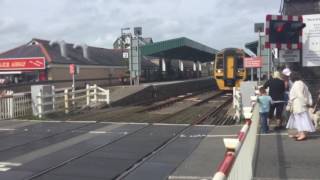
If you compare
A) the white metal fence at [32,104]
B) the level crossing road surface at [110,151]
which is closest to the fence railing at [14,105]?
the white metal fence at [32,104]

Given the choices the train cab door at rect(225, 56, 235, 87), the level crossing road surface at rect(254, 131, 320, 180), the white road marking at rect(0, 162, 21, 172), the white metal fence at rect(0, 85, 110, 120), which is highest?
the train cab door at rect(225, 56, 235, 87)

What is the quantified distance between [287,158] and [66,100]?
1387 cm

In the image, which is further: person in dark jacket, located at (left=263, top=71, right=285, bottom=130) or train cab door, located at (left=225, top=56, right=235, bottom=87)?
train cab door, located at (left=225, top=56, right=235, bottom=87)

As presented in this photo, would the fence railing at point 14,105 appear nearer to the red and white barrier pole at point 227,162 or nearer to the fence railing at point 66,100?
the fence railing at point 66,100

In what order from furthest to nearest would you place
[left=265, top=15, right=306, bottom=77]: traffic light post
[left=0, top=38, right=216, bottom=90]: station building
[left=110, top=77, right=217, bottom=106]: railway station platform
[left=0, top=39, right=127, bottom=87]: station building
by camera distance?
[left=0, top=39, right=127, bottom=87]: station building → [left=0, top=38, right=216, bottom=90]: station building → [left=110, top=77, right=217, bottom=106]: railway station platform → [left=265, top=15, right=306, bottom=77]: traffic light post

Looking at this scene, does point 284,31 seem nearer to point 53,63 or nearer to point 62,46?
point 53,63

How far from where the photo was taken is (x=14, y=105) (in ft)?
68.4

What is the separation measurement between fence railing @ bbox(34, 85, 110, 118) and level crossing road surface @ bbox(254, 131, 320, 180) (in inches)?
392

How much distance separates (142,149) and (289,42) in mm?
5191

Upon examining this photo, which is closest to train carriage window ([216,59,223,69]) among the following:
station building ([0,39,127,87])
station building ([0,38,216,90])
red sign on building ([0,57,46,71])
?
station building ([0,38,216,90])

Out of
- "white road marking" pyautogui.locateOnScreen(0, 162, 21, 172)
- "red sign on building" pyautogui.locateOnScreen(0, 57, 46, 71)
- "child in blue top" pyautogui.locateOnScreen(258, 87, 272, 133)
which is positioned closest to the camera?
"white road marking" pyautogui.locateOnScreen(0, 162, 21, 172)

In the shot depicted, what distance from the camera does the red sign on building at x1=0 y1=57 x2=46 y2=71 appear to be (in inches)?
2106

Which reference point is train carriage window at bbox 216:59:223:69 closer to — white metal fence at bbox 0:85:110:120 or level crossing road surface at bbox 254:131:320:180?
white metal fence at bbox 0:85:110:120

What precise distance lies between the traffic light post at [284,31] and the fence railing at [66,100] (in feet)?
31.2
